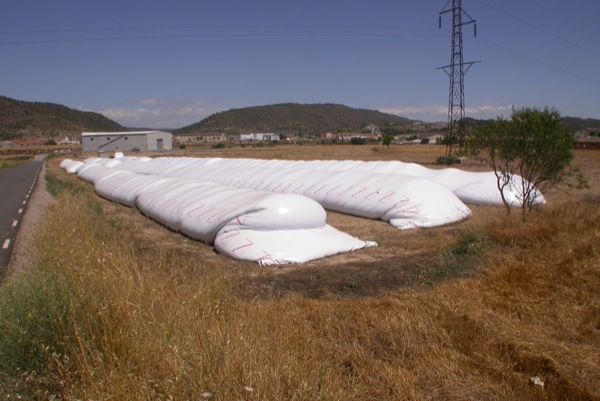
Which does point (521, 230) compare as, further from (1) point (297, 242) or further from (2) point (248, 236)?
(2) point (248, 236)

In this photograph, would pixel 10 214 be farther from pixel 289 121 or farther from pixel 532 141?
pixel 289 121

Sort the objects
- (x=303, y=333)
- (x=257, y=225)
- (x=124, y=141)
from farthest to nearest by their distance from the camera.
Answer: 1. (x=124, y=141)
2. (x=257, y=225)
3. (x=303, y=333)

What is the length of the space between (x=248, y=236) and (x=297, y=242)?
1.04 meters

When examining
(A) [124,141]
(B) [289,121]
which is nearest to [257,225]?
(A) [124,141]

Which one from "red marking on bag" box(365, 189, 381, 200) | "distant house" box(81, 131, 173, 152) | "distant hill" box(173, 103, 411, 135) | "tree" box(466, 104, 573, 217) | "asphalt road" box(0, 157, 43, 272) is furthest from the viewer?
"distant hill" box(173, 103, 411, 135)

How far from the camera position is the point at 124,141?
88.6m

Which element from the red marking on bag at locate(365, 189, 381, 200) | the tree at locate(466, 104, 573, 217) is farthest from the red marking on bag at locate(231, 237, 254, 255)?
the tree at locate(466, 104, 573, 217)

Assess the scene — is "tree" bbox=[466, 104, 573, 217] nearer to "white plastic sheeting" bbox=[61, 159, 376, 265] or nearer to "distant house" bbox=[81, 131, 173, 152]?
"white plastic sheeting" bbox=[61, 159, 376, 265]

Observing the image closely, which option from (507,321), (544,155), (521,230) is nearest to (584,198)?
(544,155)

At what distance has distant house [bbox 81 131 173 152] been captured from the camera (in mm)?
85188

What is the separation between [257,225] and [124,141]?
8389 cm

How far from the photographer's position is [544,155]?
1256cm

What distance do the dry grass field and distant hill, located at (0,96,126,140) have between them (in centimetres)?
14040

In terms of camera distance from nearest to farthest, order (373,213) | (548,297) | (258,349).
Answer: (258,349), (548,297), (373,213)
